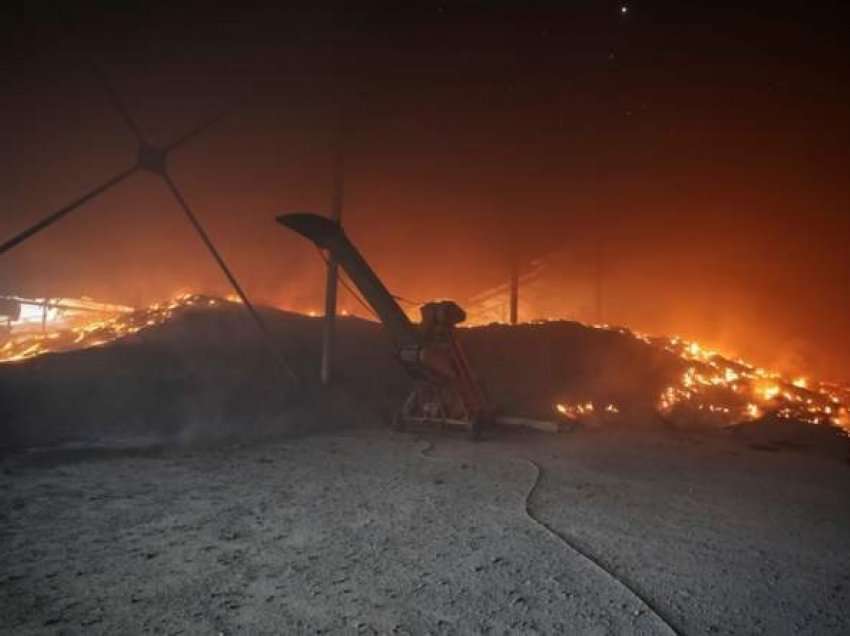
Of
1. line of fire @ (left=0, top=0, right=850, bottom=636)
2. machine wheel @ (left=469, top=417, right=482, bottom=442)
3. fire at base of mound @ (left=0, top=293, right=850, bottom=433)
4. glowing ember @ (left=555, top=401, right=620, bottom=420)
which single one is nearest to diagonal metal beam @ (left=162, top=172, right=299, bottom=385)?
line of fire @ (left=0, top=0, right=850, bottom=636)

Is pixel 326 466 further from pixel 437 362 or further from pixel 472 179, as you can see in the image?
pixel 472 179

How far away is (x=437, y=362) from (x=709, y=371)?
37.6 ft

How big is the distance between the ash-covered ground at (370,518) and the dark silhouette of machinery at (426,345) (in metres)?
0.63

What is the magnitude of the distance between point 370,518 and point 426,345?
517cm

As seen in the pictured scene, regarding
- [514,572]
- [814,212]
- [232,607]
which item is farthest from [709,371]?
[232,607]

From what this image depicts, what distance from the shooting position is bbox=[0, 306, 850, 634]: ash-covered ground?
3.32 metres

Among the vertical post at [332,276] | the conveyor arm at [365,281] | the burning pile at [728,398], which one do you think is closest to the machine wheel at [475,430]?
the conveyor arm at [365,281]

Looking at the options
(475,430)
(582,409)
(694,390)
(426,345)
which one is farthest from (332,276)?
(694,390)

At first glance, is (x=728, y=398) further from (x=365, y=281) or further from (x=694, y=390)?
(x=365, y=281)

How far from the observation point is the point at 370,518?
200 inches

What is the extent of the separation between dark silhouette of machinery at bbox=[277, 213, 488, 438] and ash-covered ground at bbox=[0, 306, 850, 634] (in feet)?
2.06

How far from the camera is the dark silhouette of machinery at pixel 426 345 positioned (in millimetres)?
10000

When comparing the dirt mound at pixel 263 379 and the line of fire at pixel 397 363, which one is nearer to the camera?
the line of fire at pixel 397 363

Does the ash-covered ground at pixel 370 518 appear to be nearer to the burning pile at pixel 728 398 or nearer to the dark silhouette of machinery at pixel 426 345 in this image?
the dark silhouette of machinery at pixel 426 345
